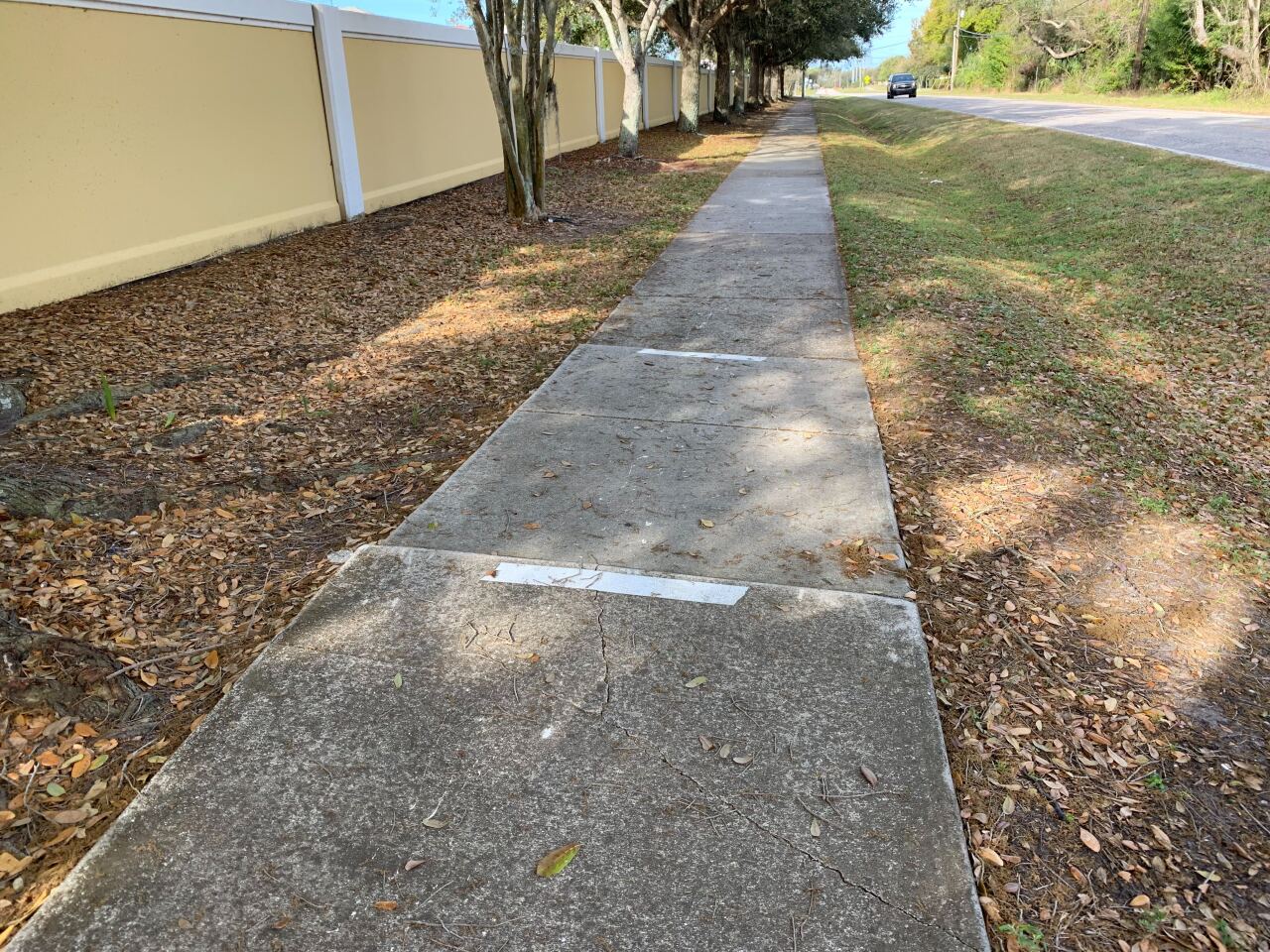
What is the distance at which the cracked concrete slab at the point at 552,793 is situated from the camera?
7.28ft

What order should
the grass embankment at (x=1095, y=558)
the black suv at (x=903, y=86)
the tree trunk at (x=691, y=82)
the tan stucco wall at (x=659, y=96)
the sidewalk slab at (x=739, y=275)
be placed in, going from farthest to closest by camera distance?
1. the black suv at (x=903, y=86)
2. the tan stucco wall at (x=659, y=96)
3. the tree trunk at (x=691, y=82)
4. the sidewalk slab at (x=739, y=275)
5. the grass embankment at (x=1095, y=558)

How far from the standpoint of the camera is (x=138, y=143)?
25.5 ft

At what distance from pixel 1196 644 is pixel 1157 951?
1.54 meters

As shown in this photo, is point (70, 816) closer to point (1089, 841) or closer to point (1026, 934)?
point (1026, 934)

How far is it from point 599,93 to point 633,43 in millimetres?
1840

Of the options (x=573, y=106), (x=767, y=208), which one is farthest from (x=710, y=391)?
(x=573, y=106)

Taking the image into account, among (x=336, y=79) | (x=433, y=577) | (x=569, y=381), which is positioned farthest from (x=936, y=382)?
(x=336, y=79)

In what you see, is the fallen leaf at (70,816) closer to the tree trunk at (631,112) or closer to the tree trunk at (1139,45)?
the tree trunk at (631,112)

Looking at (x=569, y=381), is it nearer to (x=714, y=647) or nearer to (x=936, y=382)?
(x=936, y=382)

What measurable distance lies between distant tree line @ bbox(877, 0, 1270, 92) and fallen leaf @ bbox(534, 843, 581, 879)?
37530mm

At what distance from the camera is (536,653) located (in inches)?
126

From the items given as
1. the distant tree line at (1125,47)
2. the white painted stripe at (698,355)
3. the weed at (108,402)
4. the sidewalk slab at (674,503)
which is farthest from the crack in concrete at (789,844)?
the distant tree line at (1125,47)

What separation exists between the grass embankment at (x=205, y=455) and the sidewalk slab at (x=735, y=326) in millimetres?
375

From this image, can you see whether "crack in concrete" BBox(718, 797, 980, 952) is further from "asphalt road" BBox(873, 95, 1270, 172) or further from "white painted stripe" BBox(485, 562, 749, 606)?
"asphalt road" BBox(873, 95, 1270, 172)
